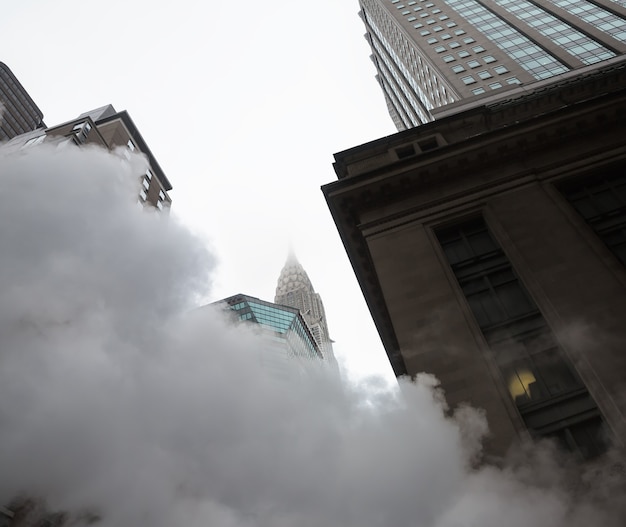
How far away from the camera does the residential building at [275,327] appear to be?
151ft

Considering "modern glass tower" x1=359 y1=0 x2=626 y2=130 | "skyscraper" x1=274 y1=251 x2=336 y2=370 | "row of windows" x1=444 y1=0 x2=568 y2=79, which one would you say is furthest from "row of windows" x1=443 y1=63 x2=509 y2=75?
"skyscraper" x1=274 y1=251 x2=336 y2=370

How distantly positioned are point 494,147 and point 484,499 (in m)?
11.1

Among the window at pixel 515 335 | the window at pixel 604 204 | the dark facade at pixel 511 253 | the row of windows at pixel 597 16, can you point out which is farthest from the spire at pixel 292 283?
the window at pixel 604 204

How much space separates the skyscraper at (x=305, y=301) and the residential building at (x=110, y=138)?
7562 cm

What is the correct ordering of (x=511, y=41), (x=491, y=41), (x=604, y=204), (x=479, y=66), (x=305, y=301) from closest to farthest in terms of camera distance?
1. (x=604, y=204)
2. (x=479, y=66)
3. (x=511, y=41)
4. (x=491, y=41)
5. (x=305, y=301)

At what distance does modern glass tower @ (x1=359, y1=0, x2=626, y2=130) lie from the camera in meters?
31.2

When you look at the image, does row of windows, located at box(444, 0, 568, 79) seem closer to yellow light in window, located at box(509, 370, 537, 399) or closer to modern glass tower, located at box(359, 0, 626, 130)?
modern glass tower, located at box(359, 0, 626, 130)

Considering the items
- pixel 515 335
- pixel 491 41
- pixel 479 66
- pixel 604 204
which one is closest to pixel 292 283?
pixel 491 41

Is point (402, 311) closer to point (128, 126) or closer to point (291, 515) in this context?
point (291, 515)

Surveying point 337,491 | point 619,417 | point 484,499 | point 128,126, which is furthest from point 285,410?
point 128,126

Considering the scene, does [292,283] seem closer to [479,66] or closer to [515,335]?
[479,66]

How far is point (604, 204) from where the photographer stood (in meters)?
13.4

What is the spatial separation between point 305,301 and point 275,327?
67.6 metres

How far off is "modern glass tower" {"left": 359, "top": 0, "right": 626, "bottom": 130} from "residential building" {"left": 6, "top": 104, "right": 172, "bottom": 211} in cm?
2126
